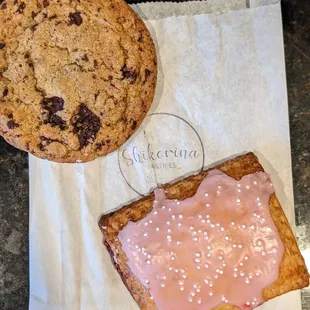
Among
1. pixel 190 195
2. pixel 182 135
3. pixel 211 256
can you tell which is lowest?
pixel 211 256

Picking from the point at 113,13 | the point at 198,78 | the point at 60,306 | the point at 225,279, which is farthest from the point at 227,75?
the point at 60,306

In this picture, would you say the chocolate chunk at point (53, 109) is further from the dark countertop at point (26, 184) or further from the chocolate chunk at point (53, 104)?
the dark countertop at point (26, 184)

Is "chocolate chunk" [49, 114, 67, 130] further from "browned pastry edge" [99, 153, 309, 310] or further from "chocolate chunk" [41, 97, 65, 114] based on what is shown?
"browned pastry edge" [99, 153, 309, 310]

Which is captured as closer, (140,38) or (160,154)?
(140,38)

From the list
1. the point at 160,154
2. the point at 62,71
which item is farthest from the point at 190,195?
the point at 62,71

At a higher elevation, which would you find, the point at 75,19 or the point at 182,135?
the point at 75,19

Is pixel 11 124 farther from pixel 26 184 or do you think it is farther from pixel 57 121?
pixel 26 184

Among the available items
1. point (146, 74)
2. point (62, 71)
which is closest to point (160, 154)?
point (146, 74)
